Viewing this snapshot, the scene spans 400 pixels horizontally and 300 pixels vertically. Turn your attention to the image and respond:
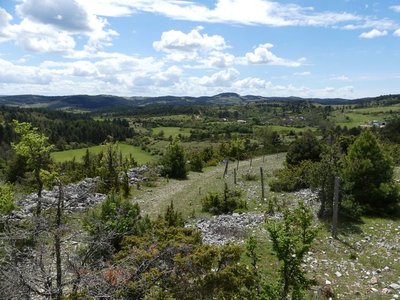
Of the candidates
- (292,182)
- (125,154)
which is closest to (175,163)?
(292,182)

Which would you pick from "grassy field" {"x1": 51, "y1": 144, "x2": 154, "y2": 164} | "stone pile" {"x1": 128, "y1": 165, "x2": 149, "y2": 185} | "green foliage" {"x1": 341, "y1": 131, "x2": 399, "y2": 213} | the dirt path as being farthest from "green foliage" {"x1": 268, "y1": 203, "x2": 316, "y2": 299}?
"grassy field" {"x1": 51, "y1": 144, "x2": 154, "y2": 164}

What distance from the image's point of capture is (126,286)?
9953mm

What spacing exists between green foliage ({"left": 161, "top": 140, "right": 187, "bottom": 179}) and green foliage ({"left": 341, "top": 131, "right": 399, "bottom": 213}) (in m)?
20.2

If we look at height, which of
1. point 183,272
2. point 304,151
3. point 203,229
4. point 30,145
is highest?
point 30,145

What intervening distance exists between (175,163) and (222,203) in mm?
16224

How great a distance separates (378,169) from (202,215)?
452 inches

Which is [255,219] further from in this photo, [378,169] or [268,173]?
[268,173]

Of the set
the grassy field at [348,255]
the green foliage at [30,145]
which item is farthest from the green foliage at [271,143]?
the green foliage at [30,145]

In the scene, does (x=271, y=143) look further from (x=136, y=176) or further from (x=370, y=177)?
(x=370, y=177)

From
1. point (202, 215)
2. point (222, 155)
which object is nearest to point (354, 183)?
point (202, 215)

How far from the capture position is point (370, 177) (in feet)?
82.9

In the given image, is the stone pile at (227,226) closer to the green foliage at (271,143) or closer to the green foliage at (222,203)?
the green foliage at (222,203)

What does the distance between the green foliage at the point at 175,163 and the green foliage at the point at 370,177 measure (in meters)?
20.2

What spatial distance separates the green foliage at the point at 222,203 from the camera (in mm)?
26859
